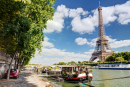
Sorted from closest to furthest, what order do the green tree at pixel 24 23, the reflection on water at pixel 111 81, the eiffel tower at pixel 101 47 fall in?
the green tree at pixel 24 23, the reflection on water at pixel 111 81, the eiffel tower at pixel 101 47

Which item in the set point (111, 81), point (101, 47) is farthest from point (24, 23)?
point (101, 47)

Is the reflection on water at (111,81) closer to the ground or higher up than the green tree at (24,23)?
closer to the ground

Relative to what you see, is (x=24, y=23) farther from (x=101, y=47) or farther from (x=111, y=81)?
(x=101, y=47)

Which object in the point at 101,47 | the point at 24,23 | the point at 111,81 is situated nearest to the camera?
the point at 24,23

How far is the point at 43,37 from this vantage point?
20875mm

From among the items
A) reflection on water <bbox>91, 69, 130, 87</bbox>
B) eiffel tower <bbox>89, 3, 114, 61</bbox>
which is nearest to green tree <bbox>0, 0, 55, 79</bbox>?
reflection on water <bbox>91, 69, 130, 87</bbox>

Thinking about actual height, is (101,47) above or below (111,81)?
above

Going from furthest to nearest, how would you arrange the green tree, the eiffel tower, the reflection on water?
the eiffel tower → the reflection on water → the green tree

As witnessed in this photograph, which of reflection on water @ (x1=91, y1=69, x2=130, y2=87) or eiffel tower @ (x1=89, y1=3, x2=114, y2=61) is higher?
eiffel tower @ (x1=89, y1=3, x2=114, y2=61)

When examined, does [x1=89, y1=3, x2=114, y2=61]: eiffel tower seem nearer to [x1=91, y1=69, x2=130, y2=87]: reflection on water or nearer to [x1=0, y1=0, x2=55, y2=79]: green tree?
[x1=91, y1=69, x2=130, y2=87]: reflection on water

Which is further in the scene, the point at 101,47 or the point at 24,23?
the point at 101,47

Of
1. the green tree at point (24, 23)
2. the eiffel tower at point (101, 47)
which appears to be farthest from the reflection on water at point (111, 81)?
the eiffel tower at point (101, 47)

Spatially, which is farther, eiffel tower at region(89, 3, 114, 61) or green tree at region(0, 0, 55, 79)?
eiffel tower at region(89, 3, 114, 61)

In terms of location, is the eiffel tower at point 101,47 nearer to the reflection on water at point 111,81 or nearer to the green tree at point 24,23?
A: the reflection on water at point 111,81
